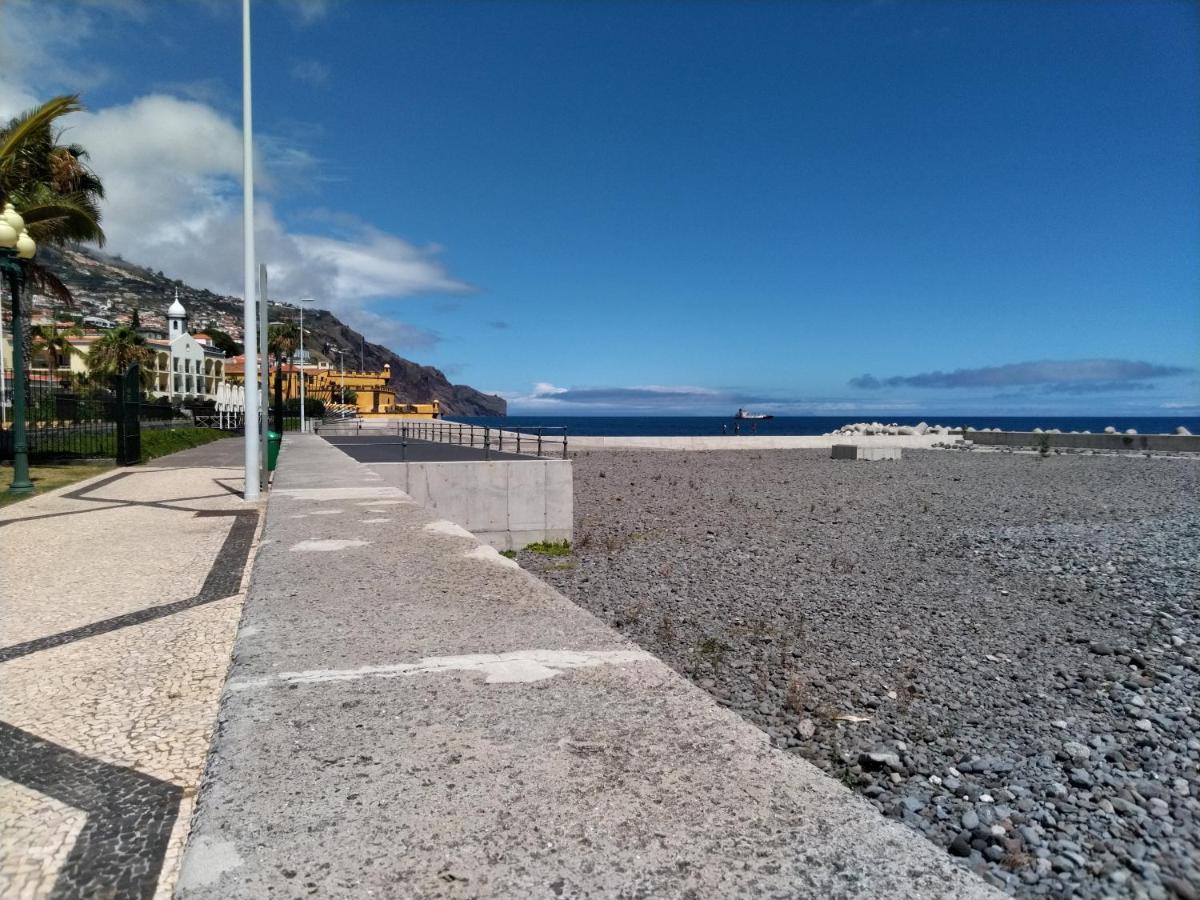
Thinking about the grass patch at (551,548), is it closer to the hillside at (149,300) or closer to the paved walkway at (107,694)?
the paved walkway at (107,694)

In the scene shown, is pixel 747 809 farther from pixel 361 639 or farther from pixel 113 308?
pixel 113 308

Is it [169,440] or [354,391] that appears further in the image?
[354,391]

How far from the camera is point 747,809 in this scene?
5.86ft

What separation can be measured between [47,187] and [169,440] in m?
8.29

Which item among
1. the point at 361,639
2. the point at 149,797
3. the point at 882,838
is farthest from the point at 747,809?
the point at 149,797

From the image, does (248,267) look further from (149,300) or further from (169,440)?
(149,300)

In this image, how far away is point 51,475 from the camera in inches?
613

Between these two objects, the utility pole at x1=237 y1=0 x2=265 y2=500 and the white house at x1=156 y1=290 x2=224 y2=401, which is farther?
the white house at x1=156 y1=290 x2=224 y2=401

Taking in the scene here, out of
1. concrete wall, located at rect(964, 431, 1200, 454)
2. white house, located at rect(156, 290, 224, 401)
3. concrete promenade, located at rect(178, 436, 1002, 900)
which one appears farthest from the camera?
white house, located at rect(156, 290, 224, 401)

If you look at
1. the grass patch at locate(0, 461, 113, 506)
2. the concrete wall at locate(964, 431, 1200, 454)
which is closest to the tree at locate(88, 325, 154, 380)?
the grass patch at locate(0, 461, 113, 506)

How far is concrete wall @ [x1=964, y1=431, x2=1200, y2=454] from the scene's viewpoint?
3447 centimetres

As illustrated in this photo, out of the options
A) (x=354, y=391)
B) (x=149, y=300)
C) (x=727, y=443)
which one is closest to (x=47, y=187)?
(x=727, y=443)

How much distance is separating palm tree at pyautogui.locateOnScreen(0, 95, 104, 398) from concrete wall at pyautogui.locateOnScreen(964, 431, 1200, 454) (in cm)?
3952

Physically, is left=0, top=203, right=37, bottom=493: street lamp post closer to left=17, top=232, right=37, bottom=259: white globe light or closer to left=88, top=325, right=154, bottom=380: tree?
left=17, top=232, right=37, bottom=259: white globe light
